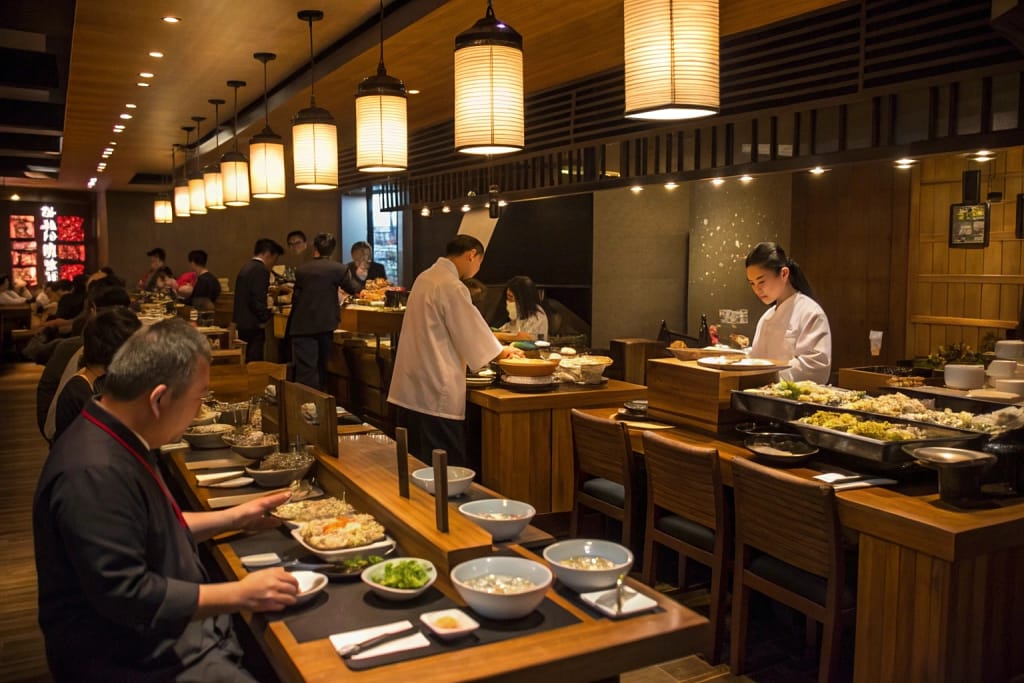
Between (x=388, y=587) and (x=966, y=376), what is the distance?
348 cm

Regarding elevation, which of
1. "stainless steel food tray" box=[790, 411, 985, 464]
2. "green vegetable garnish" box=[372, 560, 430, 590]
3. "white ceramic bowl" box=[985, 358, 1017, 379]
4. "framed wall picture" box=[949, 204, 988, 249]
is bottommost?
"green vegetable garnish" box=[372, 560, 430, 590]

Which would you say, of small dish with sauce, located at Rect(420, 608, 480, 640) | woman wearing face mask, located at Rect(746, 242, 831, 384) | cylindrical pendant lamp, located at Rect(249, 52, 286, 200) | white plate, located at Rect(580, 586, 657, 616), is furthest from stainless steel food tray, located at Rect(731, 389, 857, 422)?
cylindrical pendant lamp, located at Rect(249, 52, 286, 200)

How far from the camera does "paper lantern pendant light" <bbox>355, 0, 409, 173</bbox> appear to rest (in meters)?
4.01

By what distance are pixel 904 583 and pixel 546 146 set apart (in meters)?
5.05

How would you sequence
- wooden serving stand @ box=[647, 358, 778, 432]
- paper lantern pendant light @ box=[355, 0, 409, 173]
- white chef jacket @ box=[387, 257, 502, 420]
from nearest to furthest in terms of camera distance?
paper lantern pendant light @ box=[355, 0, 409, 173] → wooden serving stand @ box=[647, 358, 778, 432] → white chef jacket @ box=[387, 257, 502, 420]

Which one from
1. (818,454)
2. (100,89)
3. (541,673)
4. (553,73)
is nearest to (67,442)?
(541,673)

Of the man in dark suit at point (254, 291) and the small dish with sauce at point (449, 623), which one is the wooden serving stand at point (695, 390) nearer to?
the small dish with sauce at point (449, 623)

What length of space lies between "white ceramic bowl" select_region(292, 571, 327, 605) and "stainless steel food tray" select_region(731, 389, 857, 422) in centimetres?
231

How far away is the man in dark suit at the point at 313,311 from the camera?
780cm

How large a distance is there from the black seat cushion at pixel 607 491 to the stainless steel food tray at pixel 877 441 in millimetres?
1032

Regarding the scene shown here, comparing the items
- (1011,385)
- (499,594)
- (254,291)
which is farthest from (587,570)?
(254,291)

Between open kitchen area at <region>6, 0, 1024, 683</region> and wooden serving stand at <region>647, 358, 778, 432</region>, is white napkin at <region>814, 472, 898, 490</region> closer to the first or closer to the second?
open kitchen area at <region>6, 0, 1024, 683</region>

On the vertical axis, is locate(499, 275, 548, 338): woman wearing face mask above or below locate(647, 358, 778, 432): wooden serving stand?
above

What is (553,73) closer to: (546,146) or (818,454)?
(546,146)
